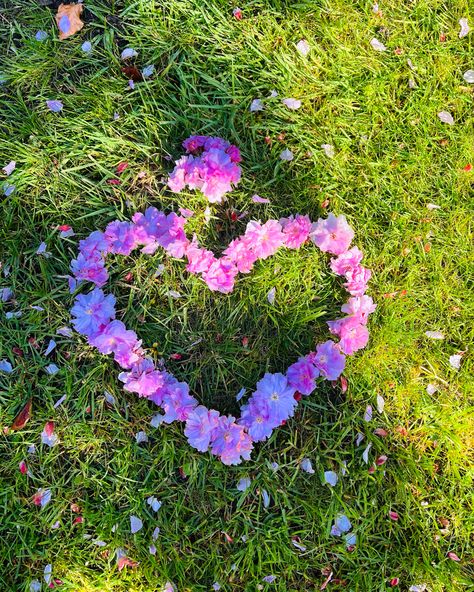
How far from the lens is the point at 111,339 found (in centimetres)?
210

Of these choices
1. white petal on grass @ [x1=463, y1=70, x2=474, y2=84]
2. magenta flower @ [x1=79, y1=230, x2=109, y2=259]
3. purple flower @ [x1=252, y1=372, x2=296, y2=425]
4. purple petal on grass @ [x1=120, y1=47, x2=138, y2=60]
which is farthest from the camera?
white petal on grass @ [x1=463, y1=70, x2=474, y2=84]

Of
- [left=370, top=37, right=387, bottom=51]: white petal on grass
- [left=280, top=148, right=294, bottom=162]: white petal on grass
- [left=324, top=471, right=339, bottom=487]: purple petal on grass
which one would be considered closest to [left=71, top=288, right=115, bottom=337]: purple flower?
[left=280, top=148, right=294, bottom=162]: white petal on grass

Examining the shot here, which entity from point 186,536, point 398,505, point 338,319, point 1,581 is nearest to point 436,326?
point 338,319

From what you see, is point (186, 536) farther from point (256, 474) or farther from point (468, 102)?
point (468, 102)

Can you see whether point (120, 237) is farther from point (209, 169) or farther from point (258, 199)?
point (258, 199)

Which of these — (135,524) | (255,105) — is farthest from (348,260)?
(135,524)

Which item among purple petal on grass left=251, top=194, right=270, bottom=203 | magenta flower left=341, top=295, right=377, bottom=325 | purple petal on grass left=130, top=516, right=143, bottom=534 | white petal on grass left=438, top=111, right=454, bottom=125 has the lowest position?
purple petal on grass left=130, top=516, right=143, bottom=534

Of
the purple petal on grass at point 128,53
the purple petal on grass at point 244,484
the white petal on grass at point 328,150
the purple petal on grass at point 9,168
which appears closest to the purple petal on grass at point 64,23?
the purple petal on grass at point 128,53

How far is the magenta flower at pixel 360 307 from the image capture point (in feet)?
7.09

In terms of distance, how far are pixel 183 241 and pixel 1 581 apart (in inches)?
60.5

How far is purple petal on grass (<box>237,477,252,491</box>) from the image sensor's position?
2.14 meters

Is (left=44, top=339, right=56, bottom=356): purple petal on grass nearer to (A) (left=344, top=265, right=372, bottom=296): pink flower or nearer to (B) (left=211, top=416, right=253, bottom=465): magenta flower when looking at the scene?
(B) (left=211, top=416, right=253, bottom=465): magenta flower

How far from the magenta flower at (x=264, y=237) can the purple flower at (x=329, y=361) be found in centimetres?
44

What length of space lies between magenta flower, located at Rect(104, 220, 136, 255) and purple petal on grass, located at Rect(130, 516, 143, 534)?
3.53 ft
